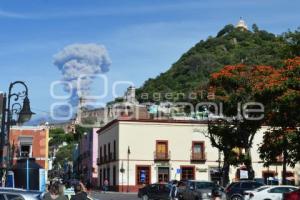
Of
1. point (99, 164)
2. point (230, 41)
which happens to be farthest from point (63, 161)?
point (99, 164)

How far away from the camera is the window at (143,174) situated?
227 ft

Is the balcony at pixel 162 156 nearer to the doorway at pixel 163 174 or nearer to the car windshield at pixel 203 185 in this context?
the doorway at pixel 163 174

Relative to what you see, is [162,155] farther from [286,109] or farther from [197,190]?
[286,109]

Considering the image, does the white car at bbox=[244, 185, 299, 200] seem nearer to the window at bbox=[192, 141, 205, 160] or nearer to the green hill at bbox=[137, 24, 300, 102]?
the window at bbox=[192, 141, 205, 160]

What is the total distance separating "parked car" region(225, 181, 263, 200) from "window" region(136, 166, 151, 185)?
32.0m

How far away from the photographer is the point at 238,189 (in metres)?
37.1

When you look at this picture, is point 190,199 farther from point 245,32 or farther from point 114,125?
point 245,32

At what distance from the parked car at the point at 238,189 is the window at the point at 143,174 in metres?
32.0

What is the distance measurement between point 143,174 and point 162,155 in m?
2.97

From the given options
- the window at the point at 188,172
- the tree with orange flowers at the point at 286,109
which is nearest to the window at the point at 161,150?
the window at the point at 188,172

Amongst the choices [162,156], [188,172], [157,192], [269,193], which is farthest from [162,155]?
[269,193]

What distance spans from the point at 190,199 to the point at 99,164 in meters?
45.8

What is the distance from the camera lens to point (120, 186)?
227ft

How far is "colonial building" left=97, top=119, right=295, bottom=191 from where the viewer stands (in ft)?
228
